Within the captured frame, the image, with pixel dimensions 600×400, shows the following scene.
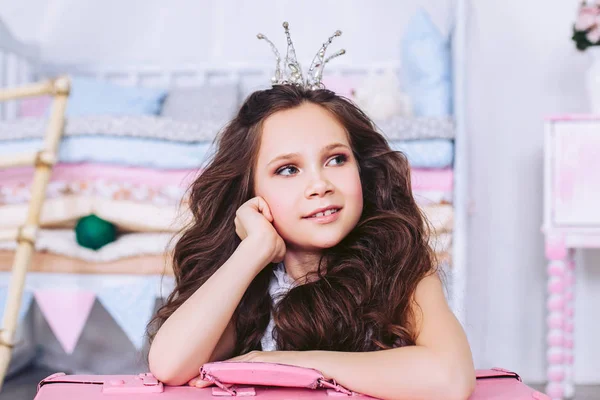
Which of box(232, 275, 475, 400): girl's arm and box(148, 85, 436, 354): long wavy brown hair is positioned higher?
box(148, 85, 436, 354): long wavy brown hair

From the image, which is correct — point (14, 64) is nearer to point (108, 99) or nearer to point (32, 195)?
point (108, 99)

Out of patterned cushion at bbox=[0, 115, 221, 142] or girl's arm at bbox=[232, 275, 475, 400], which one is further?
patterned cushion at bbox=[0, 115, 221, 142]

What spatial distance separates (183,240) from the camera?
3.41ft

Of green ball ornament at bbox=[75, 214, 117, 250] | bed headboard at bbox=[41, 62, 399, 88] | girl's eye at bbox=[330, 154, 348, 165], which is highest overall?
bed headboard at bbox=[41, 62, 399, 88]

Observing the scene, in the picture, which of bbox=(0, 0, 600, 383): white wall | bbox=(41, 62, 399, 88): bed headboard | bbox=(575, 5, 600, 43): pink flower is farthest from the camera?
bbox=(41, 62, 399, 88): bed headboard

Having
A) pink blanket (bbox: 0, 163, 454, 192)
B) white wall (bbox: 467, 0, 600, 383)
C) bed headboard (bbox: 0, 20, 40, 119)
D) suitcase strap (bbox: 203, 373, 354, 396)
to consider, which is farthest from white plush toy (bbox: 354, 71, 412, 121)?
bed headboard (bbox: 0, 20, 40, 119)

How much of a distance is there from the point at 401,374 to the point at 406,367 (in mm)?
11

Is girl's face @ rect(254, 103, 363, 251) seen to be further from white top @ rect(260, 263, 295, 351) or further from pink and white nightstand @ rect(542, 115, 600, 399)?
pink and white nightstand @ rect(542, 115, 600, 399)

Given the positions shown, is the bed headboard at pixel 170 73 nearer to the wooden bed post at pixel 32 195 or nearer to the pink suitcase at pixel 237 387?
the wooden bed post at pixel 32 195

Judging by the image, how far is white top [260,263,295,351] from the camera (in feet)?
3.06

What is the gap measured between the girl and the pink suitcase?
2cm

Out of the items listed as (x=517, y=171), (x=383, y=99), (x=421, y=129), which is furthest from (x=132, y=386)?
(x=517, y=171)

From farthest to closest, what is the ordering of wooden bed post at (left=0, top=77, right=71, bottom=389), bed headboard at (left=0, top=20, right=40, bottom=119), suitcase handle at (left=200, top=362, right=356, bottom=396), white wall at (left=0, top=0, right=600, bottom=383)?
bed headboard at (left=0, top=20, right=40, bottom=119) < white wall at (left=0, top=0, right=600, bottom=383) < wooden bed post at (left=0, top=77, right=71, bottom=389) < suitcase handle at (left=200, top=362, right=356, bottom=396)

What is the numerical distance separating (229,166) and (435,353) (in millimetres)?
421
